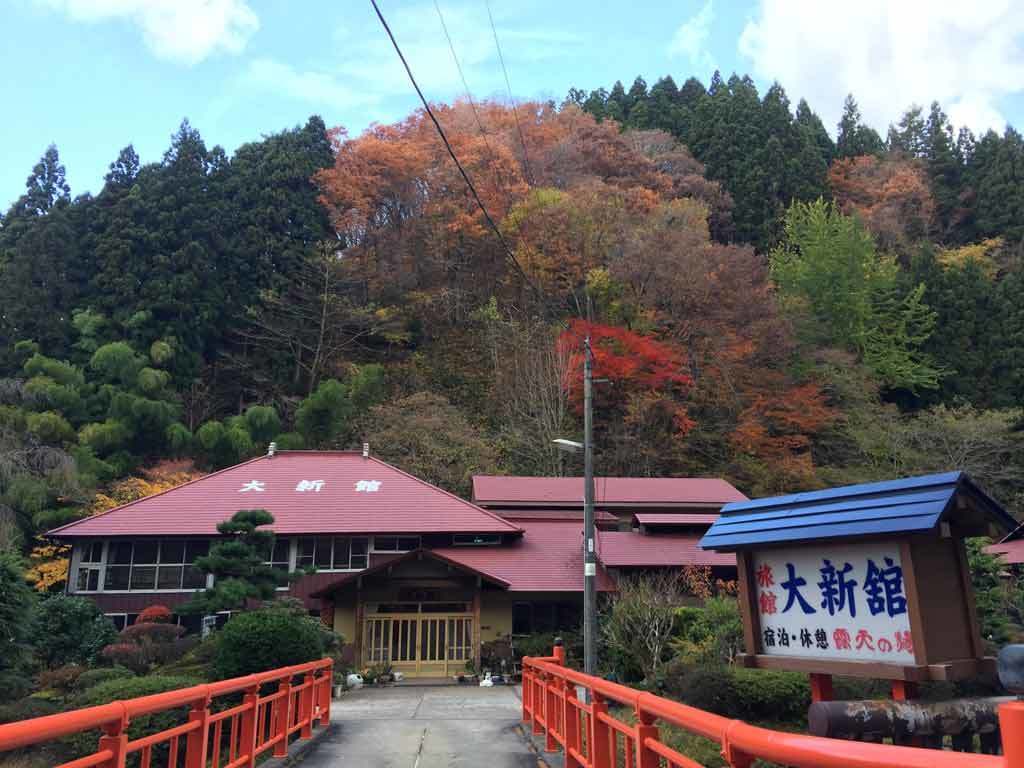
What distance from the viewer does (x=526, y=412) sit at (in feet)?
112

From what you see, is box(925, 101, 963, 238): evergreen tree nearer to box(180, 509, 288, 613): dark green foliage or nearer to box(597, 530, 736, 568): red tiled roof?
box(597, 530, 736, 568): red tiled roof

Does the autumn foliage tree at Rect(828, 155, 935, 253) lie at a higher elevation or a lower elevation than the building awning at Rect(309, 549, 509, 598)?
higher

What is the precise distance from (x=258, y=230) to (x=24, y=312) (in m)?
11.3

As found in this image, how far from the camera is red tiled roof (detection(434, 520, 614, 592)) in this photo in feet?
74.7

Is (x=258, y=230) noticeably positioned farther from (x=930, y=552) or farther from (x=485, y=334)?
(x=930, y=552)

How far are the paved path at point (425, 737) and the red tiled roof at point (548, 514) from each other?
11.6m

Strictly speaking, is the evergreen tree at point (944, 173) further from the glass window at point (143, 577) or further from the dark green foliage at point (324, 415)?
the glass window at point (143, 577)

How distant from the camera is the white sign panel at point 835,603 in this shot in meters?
7.17

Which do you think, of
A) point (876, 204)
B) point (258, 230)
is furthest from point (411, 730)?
point (876, 204)

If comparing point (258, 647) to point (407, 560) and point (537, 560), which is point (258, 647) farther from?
point (537, 560)

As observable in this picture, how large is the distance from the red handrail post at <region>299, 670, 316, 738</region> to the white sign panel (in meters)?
5.65

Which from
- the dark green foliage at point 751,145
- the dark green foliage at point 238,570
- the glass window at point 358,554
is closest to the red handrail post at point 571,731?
the dark green foliage at point 238,570

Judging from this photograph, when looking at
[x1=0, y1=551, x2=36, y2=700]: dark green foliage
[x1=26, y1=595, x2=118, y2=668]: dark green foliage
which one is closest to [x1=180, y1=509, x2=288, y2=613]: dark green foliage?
[x1=0, y1=551, x2=36, y2=700]: dark green foliage

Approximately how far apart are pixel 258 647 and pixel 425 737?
2.67 meters
